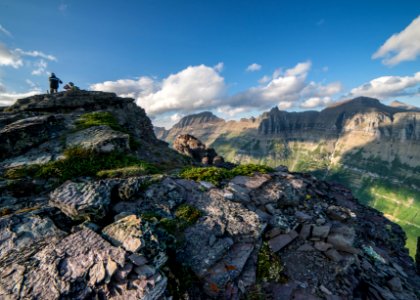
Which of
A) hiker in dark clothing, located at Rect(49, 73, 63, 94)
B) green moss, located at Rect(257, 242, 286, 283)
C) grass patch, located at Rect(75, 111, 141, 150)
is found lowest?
green moss, located at Rect(257, 242, 286, 283)

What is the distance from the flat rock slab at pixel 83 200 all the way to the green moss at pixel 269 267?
23.0 ft

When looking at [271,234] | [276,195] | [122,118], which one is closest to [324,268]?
[271,234]

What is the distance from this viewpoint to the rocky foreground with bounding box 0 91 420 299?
678cm

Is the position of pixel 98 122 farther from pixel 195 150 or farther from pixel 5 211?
pixel 195 150

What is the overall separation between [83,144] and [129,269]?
1327cm

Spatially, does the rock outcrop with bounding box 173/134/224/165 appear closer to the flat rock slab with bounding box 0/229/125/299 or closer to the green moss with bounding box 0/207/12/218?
the green moss with bounding box 0/207/12/218

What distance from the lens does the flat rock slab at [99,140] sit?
16938 millimetres

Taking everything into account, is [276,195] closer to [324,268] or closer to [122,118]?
[324,268]

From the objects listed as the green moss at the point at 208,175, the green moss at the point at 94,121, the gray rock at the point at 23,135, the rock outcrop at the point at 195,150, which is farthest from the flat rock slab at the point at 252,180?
the rock outcrop at the point at 195,150

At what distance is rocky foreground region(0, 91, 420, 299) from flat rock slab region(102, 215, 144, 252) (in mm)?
39

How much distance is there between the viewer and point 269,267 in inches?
363

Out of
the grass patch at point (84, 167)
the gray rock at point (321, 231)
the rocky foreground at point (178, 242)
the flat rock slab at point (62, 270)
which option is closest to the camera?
the flat rock slab at point (62, 270)

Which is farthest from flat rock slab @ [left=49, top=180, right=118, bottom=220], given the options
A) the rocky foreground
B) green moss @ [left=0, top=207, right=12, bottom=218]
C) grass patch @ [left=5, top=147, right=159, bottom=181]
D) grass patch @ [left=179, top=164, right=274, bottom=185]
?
grass patch @ [left=179, top=164, right=274, bottom=185]

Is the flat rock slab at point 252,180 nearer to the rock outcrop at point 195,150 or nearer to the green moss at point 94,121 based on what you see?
the green moss at point 94,121
